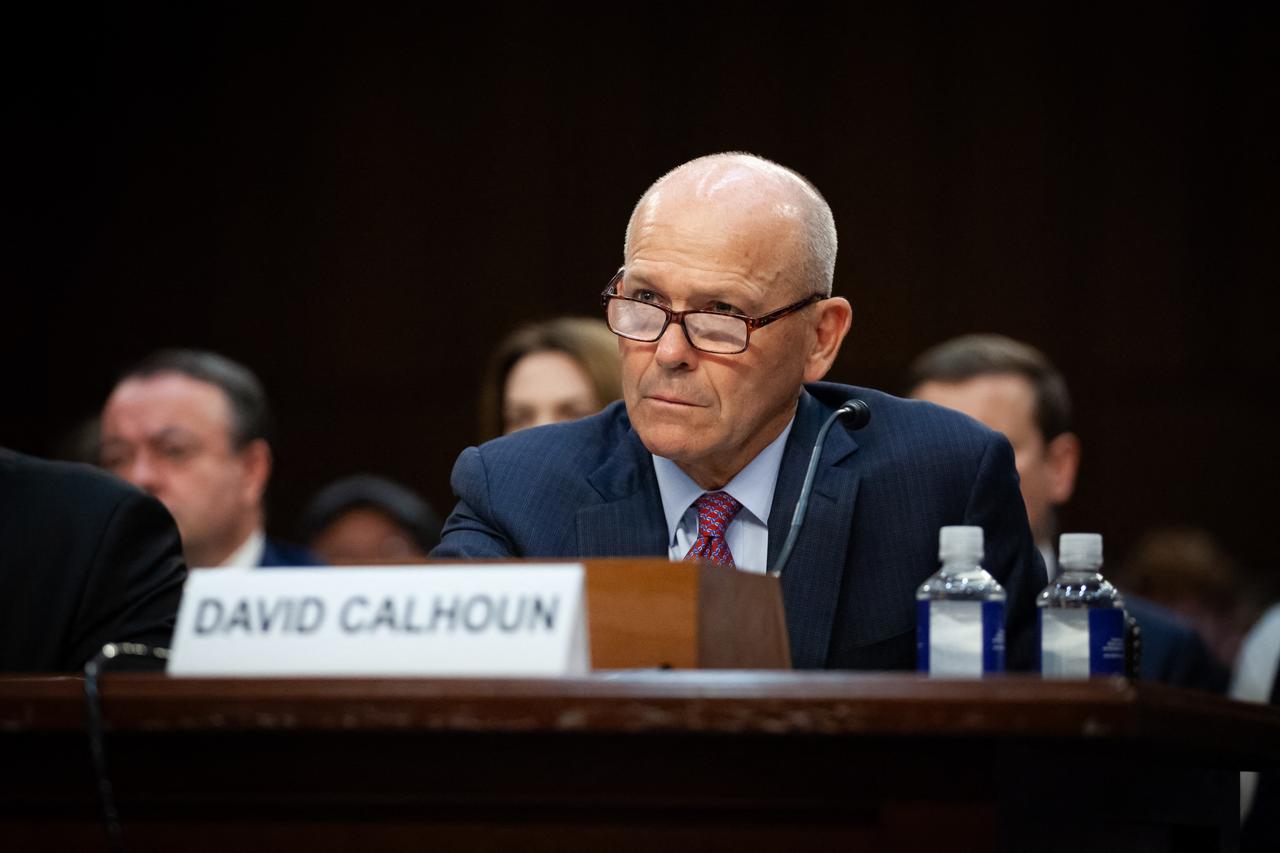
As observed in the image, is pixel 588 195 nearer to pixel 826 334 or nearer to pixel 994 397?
pixel 994 397

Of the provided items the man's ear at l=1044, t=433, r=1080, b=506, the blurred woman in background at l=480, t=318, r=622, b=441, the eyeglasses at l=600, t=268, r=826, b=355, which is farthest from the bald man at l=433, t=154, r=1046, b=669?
the man's ear at l=1044, t=433, r=1080, b=506

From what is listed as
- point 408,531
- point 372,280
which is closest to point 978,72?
point 372,280

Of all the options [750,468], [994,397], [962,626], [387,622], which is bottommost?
[387,622]

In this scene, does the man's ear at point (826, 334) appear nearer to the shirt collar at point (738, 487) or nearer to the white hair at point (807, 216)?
the white hair at point (807, 216)

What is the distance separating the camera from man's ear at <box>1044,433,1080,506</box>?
3760 mm

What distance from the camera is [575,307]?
6.84 meters

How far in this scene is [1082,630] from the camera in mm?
1878

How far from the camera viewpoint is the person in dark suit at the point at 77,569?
225cm

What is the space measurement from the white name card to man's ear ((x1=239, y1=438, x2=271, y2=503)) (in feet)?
9.58

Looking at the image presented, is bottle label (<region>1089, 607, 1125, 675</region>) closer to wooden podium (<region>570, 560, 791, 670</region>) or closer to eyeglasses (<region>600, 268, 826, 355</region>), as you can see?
wooden podium (<region>570, 560, 791, 670</region>)

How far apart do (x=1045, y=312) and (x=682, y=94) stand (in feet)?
5.59

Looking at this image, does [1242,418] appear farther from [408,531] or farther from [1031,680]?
[1031,680]

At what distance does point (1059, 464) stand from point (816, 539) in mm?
1722

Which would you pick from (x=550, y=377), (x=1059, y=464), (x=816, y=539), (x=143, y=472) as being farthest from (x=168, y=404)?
(x=816, y=539)
